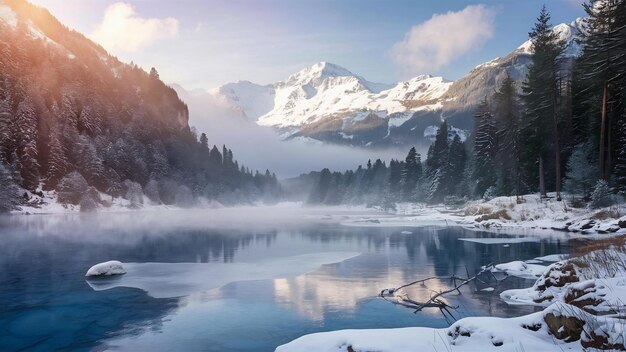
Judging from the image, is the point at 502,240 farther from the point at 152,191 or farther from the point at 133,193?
the point at 152,191

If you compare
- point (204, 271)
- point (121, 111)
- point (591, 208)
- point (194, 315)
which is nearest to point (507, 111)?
point (591, 208)

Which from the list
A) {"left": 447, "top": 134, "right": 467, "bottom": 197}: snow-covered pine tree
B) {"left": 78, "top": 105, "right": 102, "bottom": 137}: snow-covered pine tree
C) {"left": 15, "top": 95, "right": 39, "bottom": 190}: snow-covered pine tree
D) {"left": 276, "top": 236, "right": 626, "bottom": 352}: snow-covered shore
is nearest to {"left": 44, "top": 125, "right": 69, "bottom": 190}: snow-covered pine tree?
{"left": 15, "top": 95, "right": 39, "bottom": 190}: snow-covered pine tree

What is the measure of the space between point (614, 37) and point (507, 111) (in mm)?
23808

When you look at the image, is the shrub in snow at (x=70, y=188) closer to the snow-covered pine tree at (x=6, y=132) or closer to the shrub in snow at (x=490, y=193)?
the snow-covered pine tree at (x=6, y=132)

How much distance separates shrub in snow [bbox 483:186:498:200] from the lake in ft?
105

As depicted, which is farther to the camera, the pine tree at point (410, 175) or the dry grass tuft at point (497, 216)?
the pine tree at point (410, 175)

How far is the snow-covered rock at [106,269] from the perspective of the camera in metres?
23.3

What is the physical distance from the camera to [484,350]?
26.0 ft

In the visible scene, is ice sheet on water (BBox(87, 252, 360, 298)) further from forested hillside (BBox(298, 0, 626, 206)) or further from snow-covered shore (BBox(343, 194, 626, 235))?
forested hillside (BBox(298, 0, 626, 206))

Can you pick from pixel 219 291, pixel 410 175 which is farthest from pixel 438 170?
pixel 219 291

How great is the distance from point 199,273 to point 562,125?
48448 mm

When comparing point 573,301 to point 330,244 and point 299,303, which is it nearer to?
point 299,303

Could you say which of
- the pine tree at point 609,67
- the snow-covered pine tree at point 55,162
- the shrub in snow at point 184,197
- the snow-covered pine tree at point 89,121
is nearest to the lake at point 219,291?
the pine tree at point 609,67

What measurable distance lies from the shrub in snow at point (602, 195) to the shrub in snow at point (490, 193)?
27.7 meters
